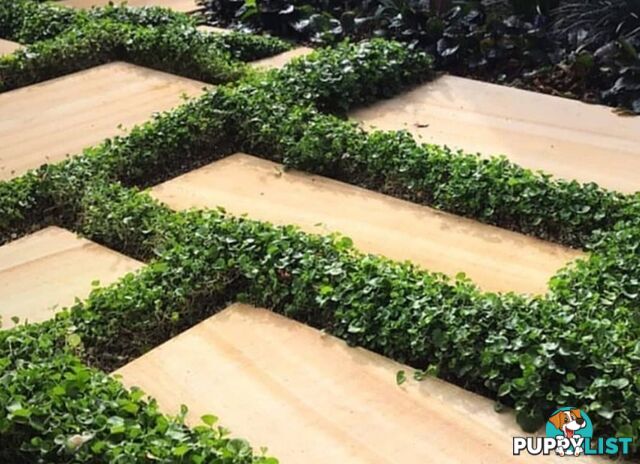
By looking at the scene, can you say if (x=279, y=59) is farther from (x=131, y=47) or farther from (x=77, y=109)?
(x=77, y=109)

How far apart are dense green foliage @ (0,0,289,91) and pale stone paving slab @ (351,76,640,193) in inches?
30.6

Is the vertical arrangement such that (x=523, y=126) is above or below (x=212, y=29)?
below

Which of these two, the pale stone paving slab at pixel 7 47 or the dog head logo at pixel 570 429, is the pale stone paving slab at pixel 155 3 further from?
the dog head logo at pixel 570 429

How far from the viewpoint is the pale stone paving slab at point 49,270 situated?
7.38 ft

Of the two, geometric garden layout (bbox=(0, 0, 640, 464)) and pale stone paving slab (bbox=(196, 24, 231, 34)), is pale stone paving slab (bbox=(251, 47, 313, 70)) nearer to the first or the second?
geometric garden layout (bbox=(0, 0, 640, 464))

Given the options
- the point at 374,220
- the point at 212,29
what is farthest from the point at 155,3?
the point at 374,220

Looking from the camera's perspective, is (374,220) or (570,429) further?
(374,220)

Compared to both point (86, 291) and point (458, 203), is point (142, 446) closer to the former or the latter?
point (86, 291)

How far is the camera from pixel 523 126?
10.3ft

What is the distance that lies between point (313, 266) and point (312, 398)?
1.34 feet

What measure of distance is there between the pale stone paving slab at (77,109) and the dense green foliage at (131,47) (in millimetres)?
73

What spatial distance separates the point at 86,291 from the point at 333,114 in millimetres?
1320

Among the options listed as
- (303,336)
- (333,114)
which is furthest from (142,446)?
(333,114)

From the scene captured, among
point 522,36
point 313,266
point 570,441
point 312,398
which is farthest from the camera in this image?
point 522,36
